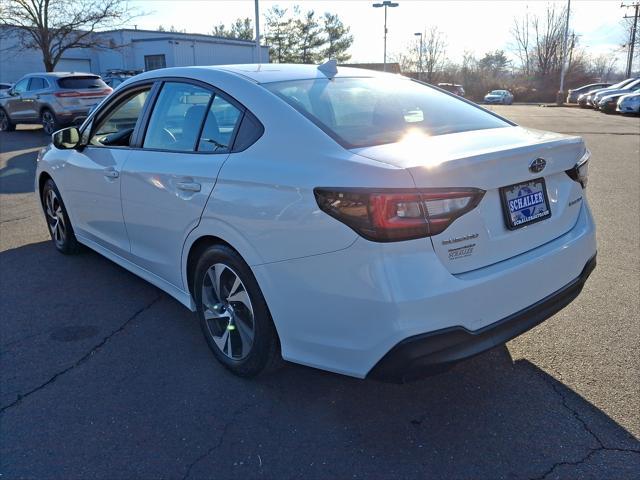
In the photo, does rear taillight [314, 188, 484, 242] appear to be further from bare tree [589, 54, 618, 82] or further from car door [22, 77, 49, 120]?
bare tree [589, 54, 618, 82]

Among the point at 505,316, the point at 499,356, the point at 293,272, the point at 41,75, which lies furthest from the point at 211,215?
the point at 41,75

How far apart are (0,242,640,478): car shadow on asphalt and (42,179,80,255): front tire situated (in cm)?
163

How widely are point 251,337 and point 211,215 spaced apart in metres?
0.69

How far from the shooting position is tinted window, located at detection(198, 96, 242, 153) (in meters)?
3.03

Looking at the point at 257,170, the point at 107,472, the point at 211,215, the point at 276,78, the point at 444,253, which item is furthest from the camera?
the point at 276,78

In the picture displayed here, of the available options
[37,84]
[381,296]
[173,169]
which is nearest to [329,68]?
[173,169]

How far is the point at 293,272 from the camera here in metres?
2.51

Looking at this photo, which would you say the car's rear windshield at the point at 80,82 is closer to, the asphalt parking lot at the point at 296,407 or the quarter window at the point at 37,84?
the quarter window at the point at 37,84

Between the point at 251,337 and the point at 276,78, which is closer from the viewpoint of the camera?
the point at 251,337

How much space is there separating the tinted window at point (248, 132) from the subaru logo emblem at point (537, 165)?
133cm

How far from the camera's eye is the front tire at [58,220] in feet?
17.0

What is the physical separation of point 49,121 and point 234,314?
593 inches

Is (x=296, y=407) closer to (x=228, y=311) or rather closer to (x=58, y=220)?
(x=228, y=311)

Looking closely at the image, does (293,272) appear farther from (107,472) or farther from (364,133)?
(107,472)
